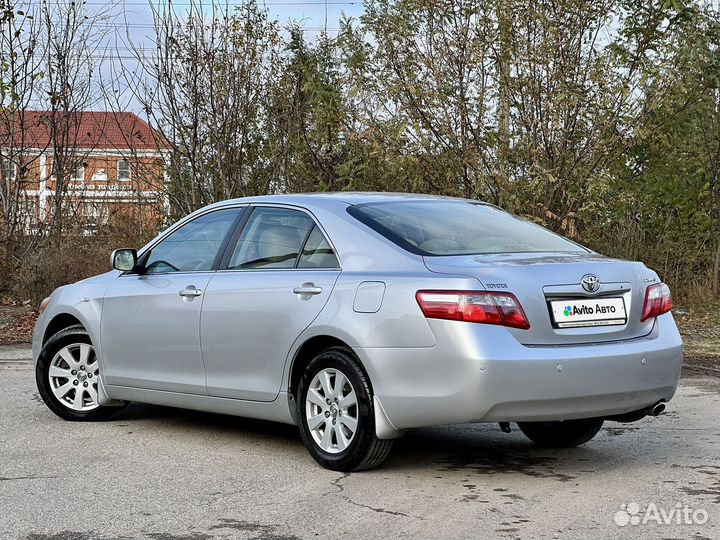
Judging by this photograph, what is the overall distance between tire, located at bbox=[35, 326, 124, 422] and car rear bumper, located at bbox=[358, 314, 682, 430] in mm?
2914

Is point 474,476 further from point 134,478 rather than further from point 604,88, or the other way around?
point 604,88

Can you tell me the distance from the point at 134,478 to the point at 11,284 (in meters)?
13.2

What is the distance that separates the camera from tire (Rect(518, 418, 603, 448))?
752 centimetres

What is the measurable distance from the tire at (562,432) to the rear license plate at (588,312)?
1.02 m

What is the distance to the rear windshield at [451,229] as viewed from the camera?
6898mm

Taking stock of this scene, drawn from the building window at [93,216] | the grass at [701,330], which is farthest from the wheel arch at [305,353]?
the building window at [93,216]

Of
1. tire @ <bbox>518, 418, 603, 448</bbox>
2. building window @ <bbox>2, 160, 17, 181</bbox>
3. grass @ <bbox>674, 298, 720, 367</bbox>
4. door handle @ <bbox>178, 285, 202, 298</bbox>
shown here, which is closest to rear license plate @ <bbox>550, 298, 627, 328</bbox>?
tire @ <bbox>518, 418, 603, 448</bbox>

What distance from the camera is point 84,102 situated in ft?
65.5

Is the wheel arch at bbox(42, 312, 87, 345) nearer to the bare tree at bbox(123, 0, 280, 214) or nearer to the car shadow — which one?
the car shadow

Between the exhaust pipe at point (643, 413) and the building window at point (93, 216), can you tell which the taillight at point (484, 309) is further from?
the building window at point (93, 216)

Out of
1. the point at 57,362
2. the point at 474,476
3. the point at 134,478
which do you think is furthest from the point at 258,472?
the point at 57,362

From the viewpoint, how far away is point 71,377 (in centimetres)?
883

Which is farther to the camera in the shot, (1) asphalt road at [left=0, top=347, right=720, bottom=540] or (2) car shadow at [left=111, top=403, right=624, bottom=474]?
(2) car shadow at [left=111, top=403, right=624, bottom=474]

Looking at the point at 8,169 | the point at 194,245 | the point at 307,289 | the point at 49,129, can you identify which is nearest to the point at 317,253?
the point at 307,289
